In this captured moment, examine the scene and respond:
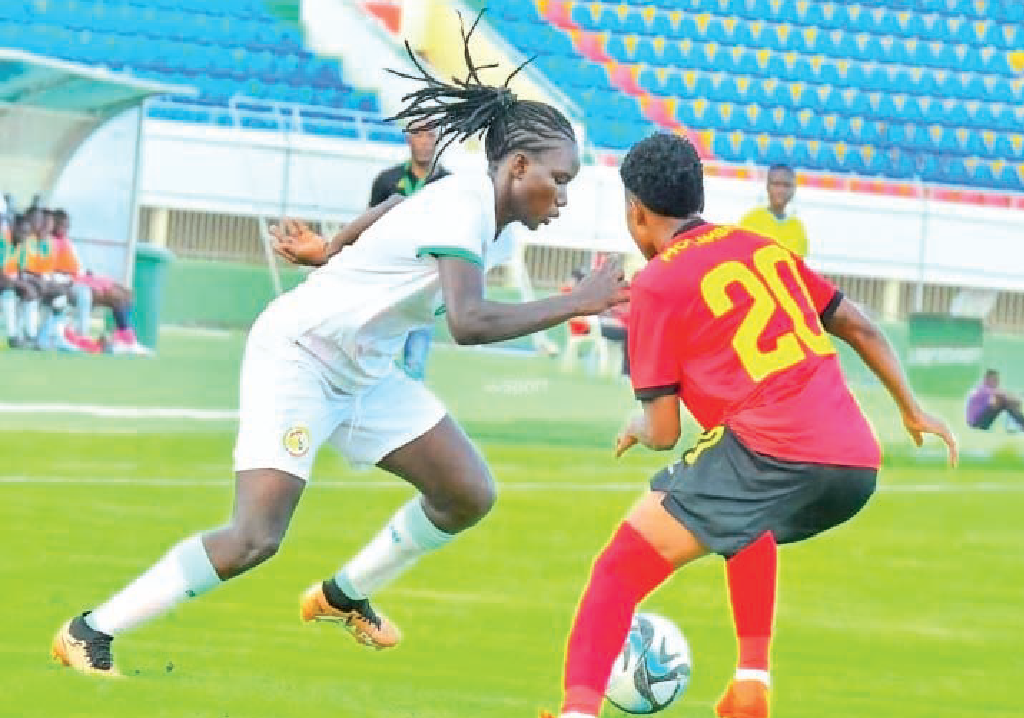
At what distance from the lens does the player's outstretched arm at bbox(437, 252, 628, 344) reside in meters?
6.20

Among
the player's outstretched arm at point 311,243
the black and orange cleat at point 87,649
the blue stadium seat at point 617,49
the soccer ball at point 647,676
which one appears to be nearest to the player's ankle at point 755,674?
the soccer ball at point 647,676

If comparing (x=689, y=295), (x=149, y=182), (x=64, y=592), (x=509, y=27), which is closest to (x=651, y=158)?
(x=689, y=295)

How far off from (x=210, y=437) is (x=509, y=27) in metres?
15.1

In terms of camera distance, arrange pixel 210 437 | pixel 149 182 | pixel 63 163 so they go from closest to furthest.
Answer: pixel 210 437 → pixel 63 163 → pixel 149 182

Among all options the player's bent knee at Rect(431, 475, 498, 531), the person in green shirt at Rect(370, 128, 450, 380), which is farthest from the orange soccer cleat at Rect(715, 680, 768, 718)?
the person in green shirt at Rect(370, 128, 450, 380)

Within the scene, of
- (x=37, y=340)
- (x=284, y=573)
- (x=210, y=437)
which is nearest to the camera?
(x=284, y=573)

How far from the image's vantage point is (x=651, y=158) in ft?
19.7

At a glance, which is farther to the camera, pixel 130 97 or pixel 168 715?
pixel 130 97

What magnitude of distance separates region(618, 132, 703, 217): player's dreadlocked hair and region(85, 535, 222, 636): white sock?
1713 millimetres

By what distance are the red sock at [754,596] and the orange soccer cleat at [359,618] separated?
1.88 metres

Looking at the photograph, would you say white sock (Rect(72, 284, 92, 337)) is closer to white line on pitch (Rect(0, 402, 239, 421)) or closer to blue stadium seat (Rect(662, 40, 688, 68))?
white line on pitch (Rect(0, 402, 239, 421))

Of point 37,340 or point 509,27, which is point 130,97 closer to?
point 37,340

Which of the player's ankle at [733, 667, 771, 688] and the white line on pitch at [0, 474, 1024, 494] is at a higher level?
the player's ankle at [733, 667, 771, 688]

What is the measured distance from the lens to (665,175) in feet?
19.6
